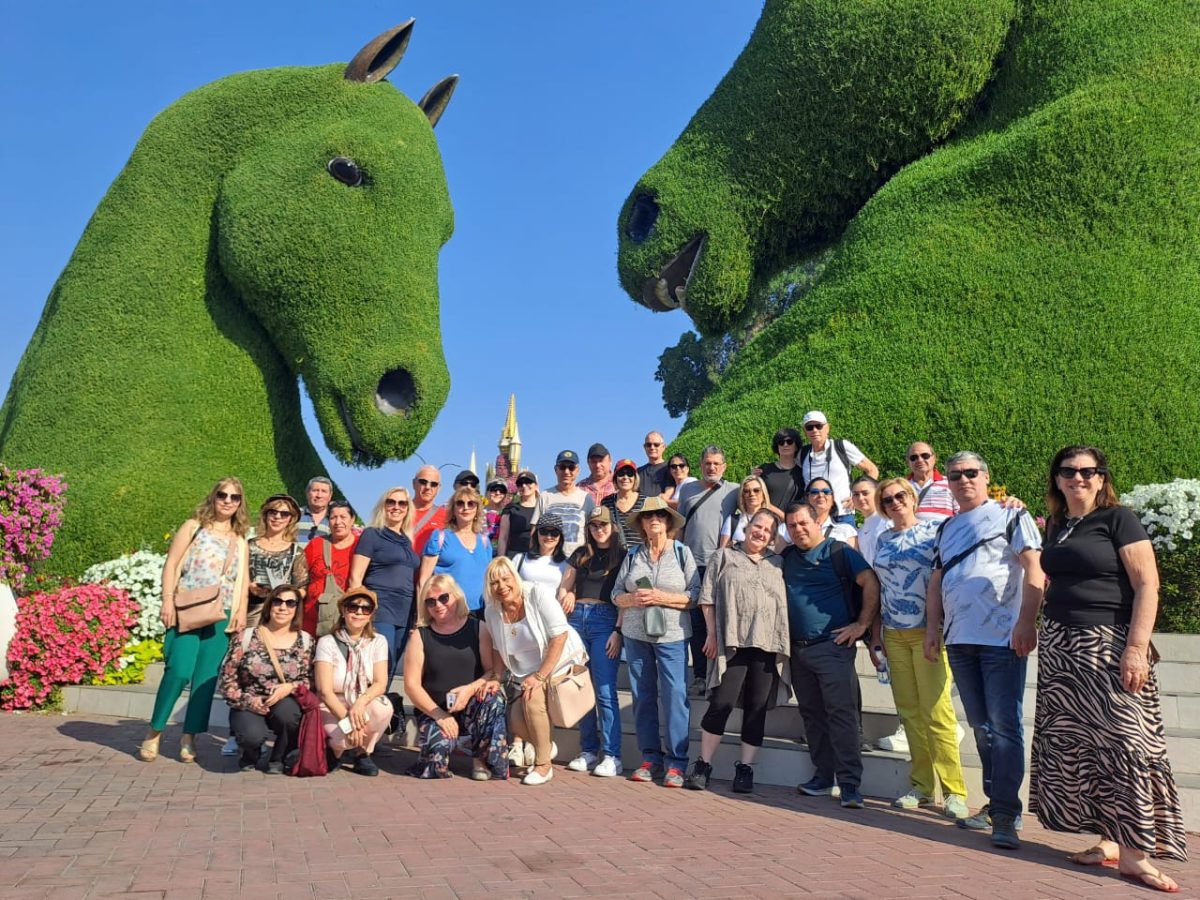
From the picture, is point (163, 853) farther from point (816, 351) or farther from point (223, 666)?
point (816, 351)

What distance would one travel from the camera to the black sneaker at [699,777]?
17.9 ft

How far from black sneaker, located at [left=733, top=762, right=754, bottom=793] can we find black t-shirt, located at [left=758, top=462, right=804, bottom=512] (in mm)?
1989

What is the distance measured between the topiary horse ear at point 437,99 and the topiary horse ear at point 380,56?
3.86 ft

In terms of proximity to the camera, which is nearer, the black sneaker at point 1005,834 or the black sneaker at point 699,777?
the black sneaker at point 1005,834

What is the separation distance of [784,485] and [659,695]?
190cm

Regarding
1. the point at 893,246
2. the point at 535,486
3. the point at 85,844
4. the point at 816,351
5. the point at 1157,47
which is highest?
the point at 1157,47

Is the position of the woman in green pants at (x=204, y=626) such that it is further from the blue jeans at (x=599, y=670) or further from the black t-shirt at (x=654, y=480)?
the black t-shirt at (x=654, y=480)

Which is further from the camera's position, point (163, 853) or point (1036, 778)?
point (1036, 778)

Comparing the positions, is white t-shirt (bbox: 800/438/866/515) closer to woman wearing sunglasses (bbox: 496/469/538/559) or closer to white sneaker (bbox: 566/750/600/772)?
woman wearing sunglasses (bbox: 496/469/538/559)

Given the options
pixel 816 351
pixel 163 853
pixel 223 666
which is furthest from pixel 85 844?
pixel 816 351

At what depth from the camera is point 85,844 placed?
398 cm

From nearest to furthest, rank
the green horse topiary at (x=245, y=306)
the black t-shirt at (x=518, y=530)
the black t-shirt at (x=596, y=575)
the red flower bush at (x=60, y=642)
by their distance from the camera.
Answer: the black t-shirt at (x=596, y=575) < the black t-shirt at (x=518, y=530) < the red flower bush at (x=60, y=642) < the green horse topiary at (x=245, y=306)

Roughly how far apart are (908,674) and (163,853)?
3615mm

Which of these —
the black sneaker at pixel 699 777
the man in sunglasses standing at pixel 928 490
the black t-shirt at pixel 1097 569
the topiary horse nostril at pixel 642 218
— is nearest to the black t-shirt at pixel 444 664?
the black sneaker at pixel 699 777
